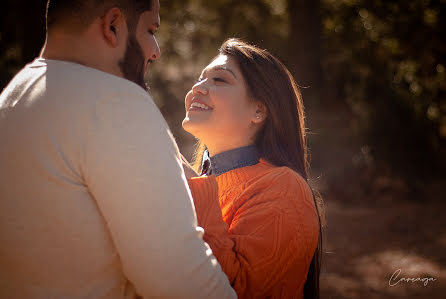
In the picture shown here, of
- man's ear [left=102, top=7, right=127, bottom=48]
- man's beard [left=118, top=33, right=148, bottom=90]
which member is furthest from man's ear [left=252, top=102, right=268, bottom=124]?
man's ear [left=102, top=7, right=127, bottom=48]

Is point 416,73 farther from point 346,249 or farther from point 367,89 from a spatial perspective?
point 346,249

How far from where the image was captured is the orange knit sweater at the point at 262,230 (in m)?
1.55

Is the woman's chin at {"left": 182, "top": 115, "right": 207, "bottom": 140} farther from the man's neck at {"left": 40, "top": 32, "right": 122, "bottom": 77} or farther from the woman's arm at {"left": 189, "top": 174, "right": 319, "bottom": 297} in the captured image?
the man's neck at {"left": 40, "top": 32, "right": 122, "bottom": 77}

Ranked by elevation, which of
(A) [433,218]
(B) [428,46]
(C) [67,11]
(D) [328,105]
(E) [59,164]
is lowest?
(A) [433,218]

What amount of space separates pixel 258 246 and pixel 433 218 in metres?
6.21

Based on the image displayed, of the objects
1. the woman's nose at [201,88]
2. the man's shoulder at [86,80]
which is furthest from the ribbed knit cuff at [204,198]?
the woman's nose at [201,88]

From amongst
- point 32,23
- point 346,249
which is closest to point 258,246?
point 346,249

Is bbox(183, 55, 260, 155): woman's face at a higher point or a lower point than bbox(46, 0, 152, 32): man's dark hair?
lower

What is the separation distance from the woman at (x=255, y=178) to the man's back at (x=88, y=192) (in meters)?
0.43

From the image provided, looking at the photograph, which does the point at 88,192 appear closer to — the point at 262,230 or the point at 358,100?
the point at 262,230

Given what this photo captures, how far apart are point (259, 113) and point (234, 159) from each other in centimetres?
32

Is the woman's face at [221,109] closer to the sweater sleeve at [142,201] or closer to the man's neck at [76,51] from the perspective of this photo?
the man's neck at [76,51]

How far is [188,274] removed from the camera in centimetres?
109

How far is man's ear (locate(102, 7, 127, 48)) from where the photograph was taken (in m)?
1.27
